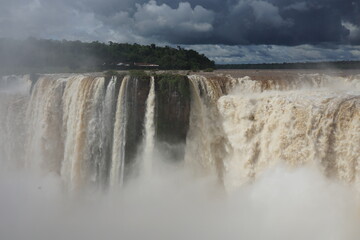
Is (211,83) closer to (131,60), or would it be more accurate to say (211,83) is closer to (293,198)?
(293,198)

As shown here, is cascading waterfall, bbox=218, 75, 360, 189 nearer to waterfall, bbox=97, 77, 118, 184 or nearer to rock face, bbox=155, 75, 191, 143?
rock face, bbox=155, 75, 191, 143

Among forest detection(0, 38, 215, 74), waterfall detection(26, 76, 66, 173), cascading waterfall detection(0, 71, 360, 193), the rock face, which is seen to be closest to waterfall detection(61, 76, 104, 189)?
cascading waterfall detection(0, 71, 360, 193)

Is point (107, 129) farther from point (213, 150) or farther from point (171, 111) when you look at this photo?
point (213, 150)

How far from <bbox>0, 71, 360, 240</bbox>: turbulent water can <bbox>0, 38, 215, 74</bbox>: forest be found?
19811mm

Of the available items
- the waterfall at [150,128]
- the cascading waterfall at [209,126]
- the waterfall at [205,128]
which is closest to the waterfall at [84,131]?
the cascading waterfall at [209,126]

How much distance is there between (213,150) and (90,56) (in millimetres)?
28767

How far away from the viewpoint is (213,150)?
15.5 m

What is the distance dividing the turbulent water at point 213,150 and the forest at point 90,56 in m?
19.8

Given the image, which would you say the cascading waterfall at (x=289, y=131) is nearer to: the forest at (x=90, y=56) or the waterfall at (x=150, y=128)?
the waterfall at (x=150, y=128)

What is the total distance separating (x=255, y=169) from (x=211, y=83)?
404cm

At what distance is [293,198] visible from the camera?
12.2m

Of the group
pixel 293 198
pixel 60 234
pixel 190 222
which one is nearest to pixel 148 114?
pixel 190 222

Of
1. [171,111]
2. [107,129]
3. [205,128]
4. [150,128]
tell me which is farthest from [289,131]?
[107,129]

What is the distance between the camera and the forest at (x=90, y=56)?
3919 centimetres
